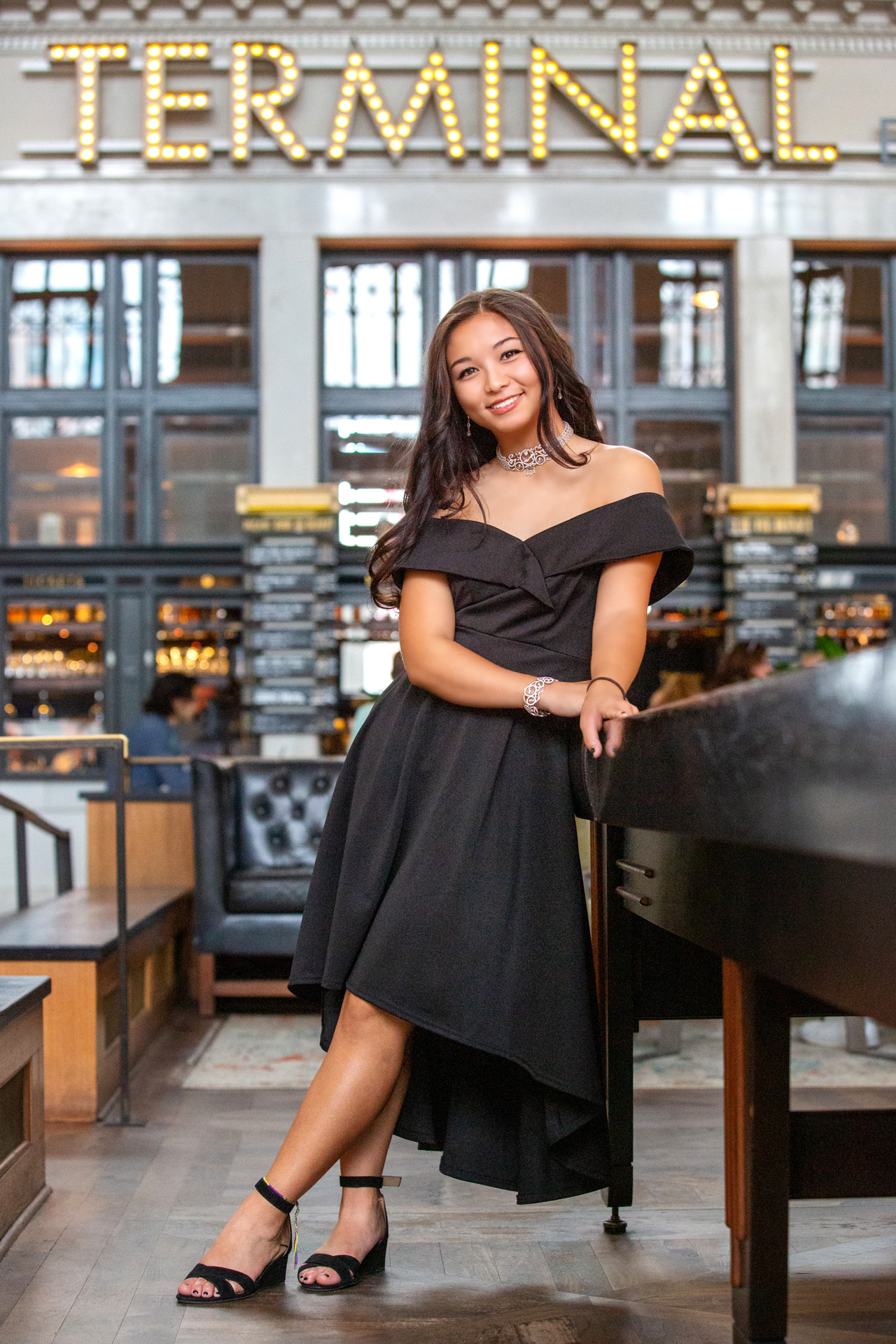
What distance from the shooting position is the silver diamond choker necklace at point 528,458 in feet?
5.90

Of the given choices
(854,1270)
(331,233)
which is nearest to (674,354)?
(331,233)

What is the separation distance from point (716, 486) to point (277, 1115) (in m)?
6.29

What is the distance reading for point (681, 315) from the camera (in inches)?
344

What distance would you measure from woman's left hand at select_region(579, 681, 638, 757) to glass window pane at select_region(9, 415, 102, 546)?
7639 mm

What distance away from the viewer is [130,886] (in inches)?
179

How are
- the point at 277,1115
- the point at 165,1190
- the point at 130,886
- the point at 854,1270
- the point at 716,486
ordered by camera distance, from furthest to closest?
the point at 716,486 → the point at 130,886 → the point at 277,1115 → the point at 165,1190 → the point at 854,1270

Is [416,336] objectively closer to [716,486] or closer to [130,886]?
[716,486]

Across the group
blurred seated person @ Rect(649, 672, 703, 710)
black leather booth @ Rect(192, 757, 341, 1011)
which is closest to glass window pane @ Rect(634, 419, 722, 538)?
blurred seated person @ Rect(649, 672, 703, 710)

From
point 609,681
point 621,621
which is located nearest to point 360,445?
point 621,621

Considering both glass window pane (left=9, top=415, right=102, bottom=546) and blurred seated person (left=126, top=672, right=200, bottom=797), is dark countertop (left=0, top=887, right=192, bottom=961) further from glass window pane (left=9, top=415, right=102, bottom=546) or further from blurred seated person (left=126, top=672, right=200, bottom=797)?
glass window pane (left=9, top=415, right=102, bottom=546)

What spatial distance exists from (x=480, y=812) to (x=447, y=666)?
0.21 m

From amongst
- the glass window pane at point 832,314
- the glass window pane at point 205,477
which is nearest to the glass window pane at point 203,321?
the glass window pane at point 205,477

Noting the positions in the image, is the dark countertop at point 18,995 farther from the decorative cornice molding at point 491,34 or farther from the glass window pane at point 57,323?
the decorative cornice molding at point 491,34

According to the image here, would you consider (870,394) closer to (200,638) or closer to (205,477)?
(205,477)
